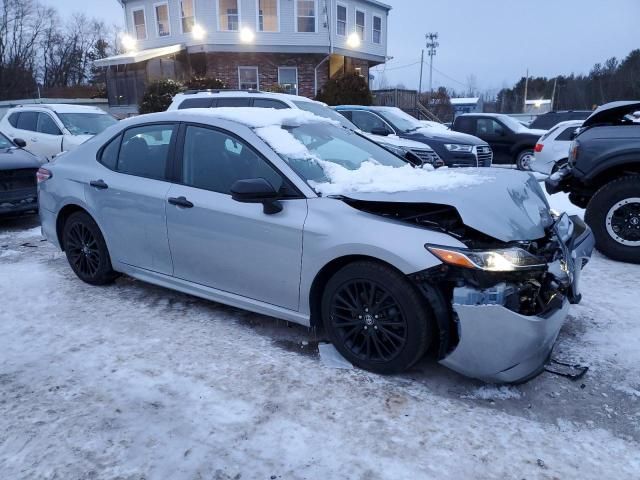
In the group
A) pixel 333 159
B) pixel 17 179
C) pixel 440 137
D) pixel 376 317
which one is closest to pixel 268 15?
pixel 440 137

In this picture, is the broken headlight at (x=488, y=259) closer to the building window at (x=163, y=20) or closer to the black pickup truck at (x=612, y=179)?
the black pickup truck at (x=612, y=179)

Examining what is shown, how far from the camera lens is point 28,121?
11133 millimetres

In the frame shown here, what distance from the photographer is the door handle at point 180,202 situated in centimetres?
366

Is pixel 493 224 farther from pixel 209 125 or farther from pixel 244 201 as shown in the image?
pixel 209 125

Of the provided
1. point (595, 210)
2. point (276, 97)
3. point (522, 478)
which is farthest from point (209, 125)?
point (276, 97)

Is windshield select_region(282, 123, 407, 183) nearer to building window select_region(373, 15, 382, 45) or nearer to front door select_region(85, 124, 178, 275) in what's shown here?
front door select_region(85, 124, 178, 275)

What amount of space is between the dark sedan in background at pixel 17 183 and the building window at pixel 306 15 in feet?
67.3

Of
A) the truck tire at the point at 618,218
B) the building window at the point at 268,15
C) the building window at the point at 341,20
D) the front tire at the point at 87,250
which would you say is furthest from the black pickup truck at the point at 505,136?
the building window at the point at 268,15

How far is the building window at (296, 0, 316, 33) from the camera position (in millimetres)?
25234

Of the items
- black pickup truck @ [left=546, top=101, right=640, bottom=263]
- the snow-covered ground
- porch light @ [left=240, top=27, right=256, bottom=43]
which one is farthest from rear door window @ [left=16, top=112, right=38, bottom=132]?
porch light @ [left=240, top=27, right=256, bottom=43]

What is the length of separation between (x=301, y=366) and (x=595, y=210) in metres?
3.85

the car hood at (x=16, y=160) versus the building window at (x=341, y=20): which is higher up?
the building window at (x=341, y=20)

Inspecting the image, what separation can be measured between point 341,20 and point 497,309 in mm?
26623

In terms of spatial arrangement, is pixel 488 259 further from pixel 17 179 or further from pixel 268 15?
pixel 268 15
